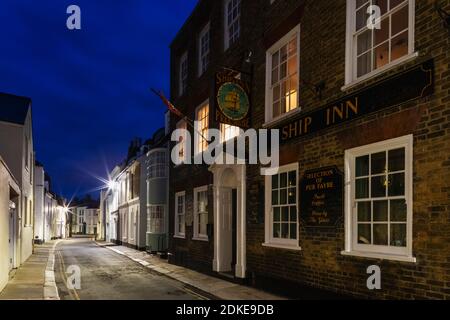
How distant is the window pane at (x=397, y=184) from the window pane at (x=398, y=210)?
0.13m

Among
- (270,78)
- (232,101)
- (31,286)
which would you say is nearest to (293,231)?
(232,101)

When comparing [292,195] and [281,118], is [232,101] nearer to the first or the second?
[281,118]

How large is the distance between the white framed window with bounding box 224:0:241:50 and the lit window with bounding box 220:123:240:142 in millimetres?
2752

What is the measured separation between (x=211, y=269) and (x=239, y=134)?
188 inches

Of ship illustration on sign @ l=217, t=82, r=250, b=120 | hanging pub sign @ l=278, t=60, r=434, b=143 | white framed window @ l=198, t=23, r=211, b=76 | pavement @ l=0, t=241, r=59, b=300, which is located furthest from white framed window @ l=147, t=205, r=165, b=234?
hanging pub sign @ l=278, t=60, r=434, b=143

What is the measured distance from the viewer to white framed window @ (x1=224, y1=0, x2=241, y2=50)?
14.5 metres

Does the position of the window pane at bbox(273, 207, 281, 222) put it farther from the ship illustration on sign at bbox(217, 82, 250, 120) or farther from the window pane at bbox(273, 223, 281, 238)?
the ship illustration on sign at bbox(217, 82, 250, 120)

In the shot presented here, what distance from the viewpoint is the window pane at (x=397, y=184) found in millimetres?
7246

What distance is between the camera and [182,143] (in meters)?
19.2

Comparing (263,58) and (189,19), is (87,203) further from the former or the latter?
(263,58)

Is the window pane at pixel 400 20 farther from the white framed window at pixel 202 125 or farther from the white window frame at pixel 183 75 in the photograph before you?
the white window frame at pixel 183 75

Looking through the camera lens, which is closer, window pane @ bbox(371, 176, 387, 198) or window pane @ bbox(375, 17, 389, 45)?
window pane @ bbox(371, 176, 387, 198)

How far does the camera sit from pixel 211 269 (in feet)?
48.9

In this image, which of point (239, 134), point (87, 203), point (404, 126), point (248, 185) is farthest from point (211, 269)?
point (87, 203)
